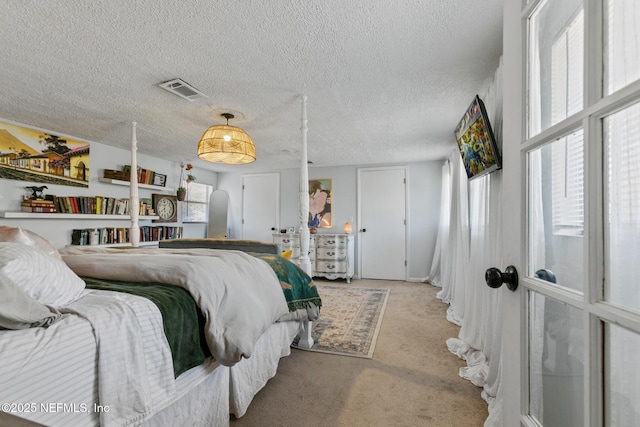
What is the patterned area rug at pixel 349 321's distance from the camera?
8.03 ft

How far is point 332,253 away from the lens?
5.19 metres

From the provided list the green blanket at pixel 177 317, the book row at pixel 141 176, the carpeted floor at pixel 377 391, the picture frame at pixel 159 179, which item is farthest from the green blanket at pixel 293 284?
the picture frame at pixel 159 179

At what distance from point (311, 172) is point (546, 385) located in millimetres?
5345

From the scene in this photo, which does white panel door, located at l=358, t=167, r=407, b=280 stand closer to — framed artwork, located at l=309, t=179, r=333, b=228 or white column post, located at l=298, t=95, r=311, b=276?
framed artwork, located at l=309, t=179, r=333, b=228

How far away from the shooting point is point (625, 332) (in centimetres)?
47

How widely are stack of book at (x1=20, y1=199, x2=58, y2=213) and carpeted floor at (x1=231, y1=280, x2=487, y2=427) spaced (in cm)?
338

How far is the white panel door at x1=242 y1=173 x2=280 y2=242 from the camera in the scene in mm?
6082

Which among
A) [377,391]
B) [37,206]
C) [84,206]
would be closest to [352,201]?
[377,391]

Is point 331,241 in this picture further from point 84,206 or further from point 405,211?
point 84,206

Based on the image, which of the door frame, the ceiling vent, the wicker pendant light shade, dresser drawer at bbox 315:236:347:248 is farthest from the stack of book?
the door frame

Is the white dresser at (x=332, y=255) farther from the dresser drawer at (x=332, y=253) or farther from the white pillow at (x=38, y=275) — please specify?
the white pillow at (x=38, y=275)

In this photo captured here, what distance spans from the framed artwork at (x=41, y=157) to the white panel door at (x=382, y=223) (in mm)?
4309

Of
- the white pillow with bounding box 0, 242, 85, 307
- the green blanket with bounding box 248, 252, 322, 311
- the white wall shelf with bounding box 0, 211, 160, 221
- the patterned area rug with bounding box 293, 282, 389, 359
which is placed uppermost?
the white wall shelf with bounding box 0, 211, 160, 221

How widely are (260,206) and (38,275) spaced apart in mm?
5323
